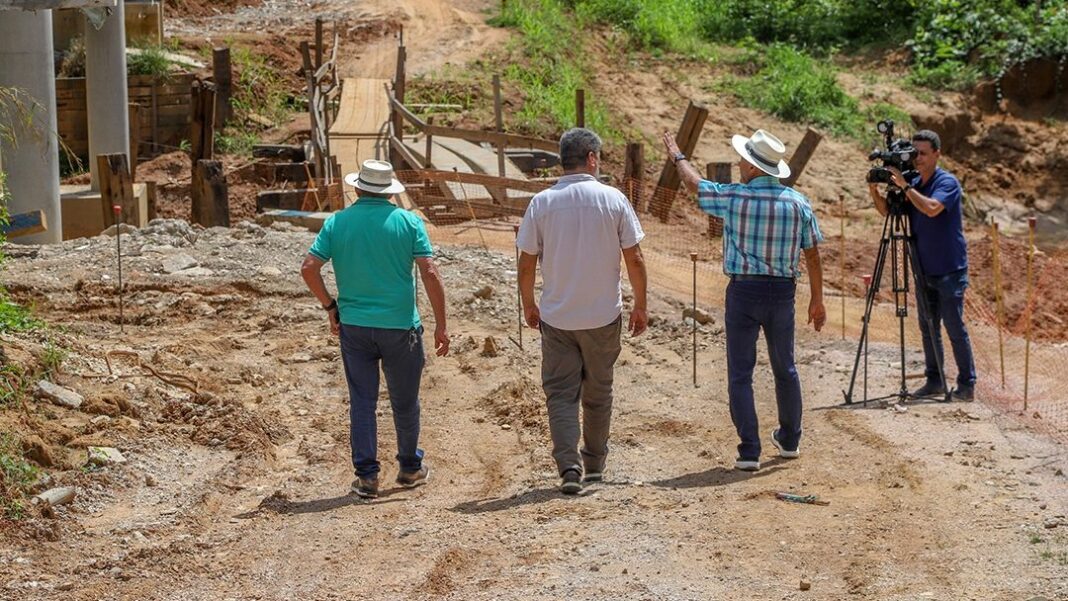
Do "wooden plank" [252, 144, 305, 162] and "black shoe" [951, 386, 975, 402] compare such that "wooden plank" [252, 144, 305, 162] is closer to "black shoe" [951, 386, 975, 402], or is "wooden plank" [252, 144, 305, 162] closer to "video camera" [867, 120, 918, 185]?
"video camera" [867, 120, 918, 185]

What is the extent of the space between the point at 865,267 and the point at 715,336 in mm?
6907

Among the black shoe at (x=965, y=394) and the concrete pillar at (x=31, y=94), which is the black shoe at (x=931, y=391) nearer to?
the black shoe at (x=965, y=394)

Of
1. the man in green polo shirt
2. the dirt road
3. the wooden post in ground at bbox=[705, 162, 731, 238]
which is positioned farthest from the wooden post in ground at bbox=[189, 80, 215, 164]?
the man in green polo shirt

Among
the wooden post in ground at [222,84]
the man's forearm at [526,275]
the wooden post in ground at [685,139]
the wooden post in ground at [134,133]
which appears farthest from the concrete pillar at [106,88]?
the man's forearm at [526,275]

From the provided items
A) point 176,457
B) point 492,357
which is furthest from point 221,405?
point 492,357

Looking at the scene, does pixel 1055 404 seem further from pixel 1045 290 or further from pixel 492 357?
pixel 1045 290

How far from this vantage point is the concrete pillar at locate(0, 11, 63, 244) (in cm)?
1839

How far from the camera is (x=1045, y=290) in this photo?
16844 mm

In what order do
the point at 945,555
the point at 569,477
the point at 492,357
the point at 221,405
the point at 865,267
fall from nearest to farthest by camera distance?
the point at 945,555, the point at 569,477, the point at 221,405, the point at 492,357, the point at 865,267

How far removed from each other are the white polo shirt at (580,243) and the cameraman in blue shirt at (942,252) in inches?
107

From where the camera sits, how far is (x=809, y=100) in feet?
90.8

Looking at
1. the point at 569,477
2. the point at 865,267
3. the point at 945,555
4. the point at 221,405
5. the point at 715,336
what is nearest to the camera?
the point at 945,555

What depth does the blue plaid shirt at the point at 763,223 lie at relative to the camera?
327 inches

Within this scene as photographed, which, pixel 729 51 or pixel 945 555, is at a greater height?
pixel 729 51
